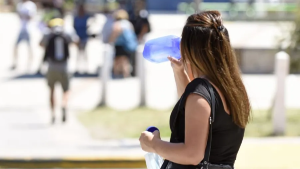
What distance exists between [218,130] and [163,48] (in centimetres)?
55

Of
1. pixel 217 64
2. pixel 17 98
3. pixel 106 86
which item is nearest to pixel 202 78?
pixel 217 64

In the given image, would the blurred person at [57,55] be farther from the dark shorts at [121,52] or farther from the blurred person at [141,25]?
the blurred person at [141,25]

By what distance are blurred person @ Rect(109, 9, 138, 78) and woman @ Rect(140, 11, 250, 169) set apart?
10554 millimetres

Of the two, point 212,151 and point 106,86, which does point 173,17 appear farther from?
point 212,151

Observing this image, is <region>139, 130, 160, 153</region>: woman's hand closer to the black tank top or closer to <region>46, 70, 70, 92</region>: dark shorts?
the black tank top

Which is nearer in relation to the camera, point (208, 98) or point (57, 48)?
point (208, 98)

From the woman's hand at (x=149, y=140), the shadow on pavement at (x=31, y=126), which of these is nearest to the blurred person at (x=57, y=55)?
the shadow on pavement at (x=31, y=126)

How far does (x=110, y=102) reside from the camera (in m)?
11.3

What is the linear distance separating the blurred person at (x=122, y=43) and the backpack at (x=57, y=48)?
3.98m

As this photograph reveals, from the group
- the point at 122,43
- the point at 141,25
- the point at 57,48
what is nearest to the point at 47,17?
the point at 141,25

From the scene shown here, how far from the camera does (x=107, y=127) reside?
911 cm

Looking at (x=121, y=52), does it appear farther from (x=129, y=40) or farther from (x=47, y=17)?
(x=47, y=17)

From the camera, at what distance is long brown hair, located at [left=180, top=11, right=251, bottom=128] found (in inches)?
103

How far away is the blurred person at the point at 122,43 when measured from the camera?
43.4 feet
